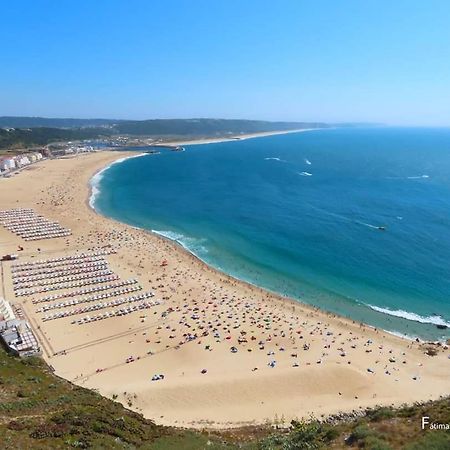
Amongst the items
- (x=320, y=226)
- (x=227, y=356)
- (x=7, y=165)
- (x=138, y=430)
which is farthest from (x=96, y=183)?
(x=138, y=430)

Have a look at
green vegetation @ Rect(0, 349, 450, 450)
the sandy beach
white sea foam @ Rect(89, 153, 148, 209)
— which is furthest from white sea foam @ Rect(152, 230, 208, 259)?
green vegetation @ Rect(0, 349, 450, 450)

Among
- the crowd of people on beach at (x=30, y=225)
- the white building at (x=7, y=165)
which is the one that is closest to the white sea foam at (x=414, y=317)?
the crowd of people on beach at (x=30, y=225)

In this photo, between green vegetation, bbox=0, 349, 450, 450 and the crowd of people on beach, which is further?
the crowd of people on beach

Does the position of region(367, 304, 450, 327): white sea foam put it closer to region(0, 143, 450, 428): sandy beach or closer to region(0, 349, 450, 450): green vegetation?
region(0, 143, 450, 428): sandy beach

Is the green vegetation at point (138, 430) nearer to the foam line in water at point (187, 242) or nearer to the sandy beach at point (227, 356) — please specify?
the sandy beach at point (227, 356)

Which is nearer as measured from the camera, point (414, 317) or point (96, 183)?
point (414, 317)

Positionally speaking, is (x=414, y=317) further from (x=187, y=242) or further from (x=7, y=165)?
(x=7, y=165)
